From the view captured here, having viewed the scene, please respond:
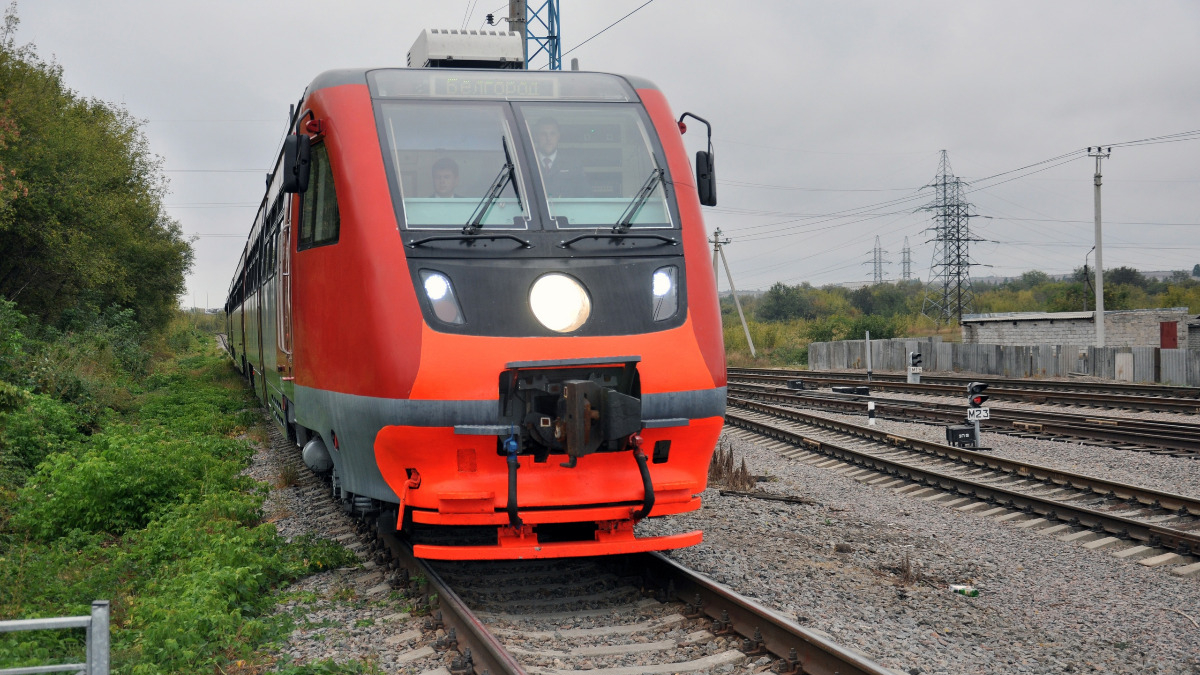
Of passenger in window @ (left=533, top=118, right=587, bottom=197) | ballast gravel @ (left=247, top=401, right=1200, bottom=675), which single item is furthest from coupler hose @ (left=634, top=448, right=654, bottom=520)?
passenger in window @ (left=533, top=118, right=587, bottom=197)

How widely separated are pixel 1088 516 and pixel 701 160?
17.3 feet

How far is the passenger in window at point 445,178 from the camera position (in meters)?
6.32

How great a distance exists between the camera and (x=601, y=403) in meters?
5.69

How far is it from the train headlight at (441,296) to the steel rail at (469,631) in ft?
5.15

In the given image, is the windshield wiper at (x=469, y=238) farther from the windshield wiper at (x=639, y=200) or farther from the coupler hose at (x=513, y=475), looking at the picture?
the coupler hose at (x=513, y=475)

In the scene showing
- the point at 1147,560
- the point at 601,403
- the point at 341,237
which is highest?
the point at 341,237

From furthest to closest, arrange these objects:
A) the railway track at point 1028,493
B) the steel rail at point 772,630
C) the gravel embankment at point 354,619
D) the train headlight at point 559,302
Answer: the railway track at point 1028,493, the train headlight at point 559,302, the gravel embankment at point 354,619, the steel rail at point 772,630

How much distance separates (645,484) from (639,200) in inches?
77.0

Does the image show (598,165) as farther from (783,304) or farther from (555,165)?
(783,304)

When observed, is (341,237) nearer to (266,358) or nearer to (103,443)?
(266,358)

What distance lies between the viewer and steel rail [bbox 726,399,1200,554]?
8656 millimetres

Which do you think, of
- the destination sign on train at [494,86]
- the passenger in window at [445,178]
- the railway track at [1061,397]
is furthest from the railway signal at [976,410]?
the passenger in window at [445,178]

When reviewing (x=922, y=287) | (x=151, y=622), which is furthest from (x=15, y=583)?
(x=922, y=287)

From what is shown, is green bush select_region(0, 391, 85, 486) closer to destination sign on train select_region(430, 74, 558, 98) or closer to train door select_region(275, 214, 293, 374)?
train door select_region(275, 214, 293, 374)
